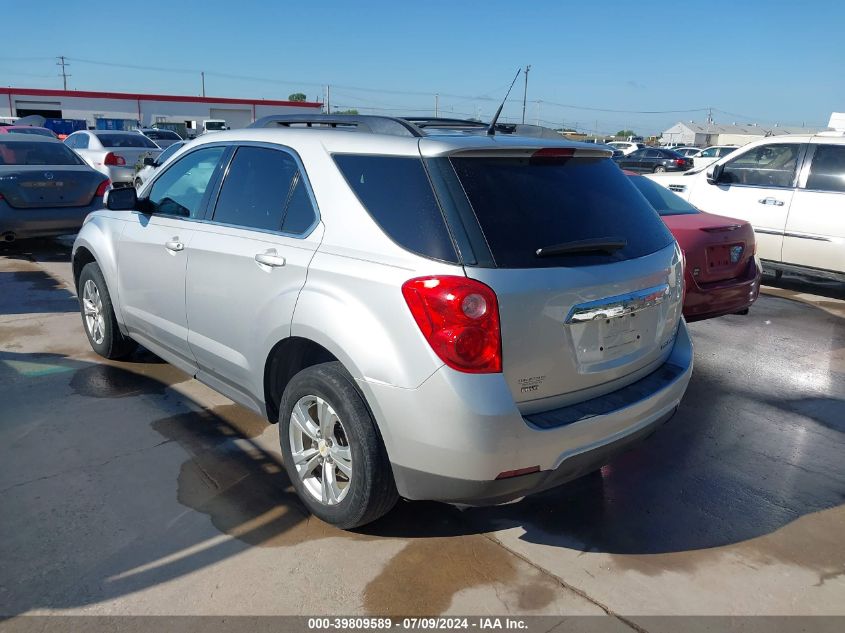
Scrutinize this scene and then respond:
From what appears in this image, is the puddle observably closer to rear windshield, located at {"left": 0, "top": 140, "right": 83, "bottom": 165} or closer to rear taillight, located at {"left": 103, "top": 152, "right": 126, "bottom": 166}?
rear windshield, located at {"left": 0, "top": 140, "right": 83, "bottom": 165}

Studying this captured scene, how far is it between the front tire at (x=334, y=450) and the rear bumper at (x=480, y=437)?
0.11 meters

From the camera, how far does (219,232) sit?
12.3 feet

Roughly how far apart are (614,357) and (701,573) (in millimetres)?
992

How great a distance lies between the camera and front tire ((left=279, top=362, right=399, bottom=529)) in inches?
111

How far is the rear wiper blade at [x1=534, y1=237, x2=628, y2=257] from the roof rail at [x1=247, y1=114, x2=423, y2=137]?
761 millimetres

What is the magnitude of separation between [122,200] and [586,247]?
3.13 metres

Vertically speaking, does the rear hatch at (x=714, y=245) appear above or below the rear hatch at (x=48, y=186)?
above

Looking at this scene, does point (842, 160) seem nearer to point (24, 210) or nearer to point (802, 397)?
point (802, 397)

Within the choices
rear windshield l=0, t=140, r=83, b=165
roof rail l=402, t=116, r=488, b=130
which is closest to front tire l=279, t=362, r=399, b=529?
roof rail l=402, t=116, r=488, b=130

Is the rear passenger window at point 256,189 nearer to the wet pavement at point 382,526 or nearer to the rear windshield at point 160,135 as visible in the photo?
the wet pavement at point 382,526

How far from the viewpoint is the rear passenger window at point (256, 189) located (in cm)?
345

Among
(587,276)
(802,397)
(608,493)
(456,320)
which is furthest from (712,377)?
(456,320)

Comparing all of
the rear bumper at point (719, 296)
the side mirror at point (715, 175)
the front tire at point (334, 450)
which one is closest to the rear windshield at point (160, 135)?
the side mirror at point (715, 175)

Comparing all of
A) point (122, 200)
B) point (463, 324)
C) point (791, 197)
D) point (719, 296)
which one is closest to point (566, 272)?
point (463, 324)
